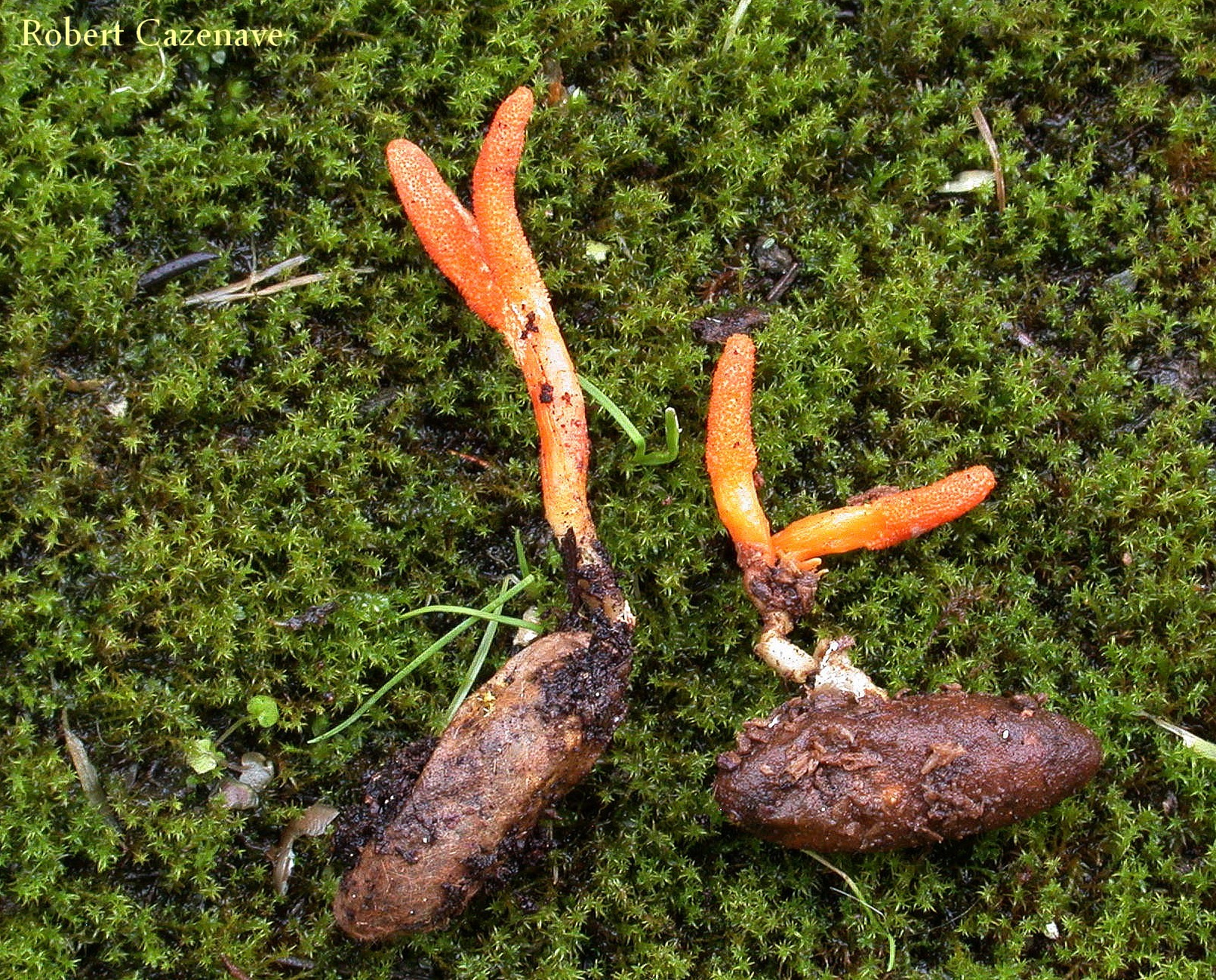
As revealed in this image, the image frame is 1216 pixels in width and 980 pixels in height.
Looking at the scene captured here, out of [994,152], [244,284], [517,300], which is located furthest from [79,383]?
[994,152]

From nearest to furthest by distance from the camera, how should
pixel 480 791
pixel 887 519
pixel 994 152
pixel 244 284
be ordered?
pixel 480 791
pixel 887 519
pixel 244 284
pixel 994 152

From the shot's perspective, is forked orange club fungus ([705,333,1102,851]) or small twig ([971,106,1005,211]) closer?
forked orange club fungus ([705,333,1102,851])

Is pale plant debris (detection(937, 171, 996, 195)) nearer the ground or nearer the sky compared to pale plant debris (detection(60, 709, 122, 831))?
nearer the sky

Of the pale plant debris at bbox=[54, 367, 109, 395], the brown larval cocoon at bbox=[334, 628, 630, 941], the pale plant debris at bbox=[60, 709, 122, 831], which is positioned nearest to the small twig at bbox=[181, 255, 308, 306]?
the pale plant debris at bbox=[54, 367, 109, 395]

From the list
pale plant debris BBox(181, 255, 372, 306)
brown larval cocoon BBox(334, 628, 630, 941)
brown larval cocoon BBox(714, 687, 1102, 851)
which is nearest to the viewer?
brown larval cocoon BBox(334, 628, 630, 941)

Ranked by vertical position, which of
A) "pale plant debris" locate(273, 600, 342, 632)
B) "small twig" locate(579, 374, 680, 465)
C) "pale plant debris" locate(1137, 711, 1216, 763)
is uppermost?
"small twig" locate(579, 374, 680, 465)

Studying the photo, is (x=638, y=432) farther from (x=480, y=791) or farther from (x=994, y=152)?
(x=994, y=152)

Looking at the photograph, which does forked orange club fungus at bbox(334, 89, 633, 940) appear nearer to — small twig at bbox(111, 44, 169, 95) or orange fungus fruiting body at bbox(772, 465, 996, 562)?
orange fungus fruiting body at bbox(772, 465, 996, 562)
